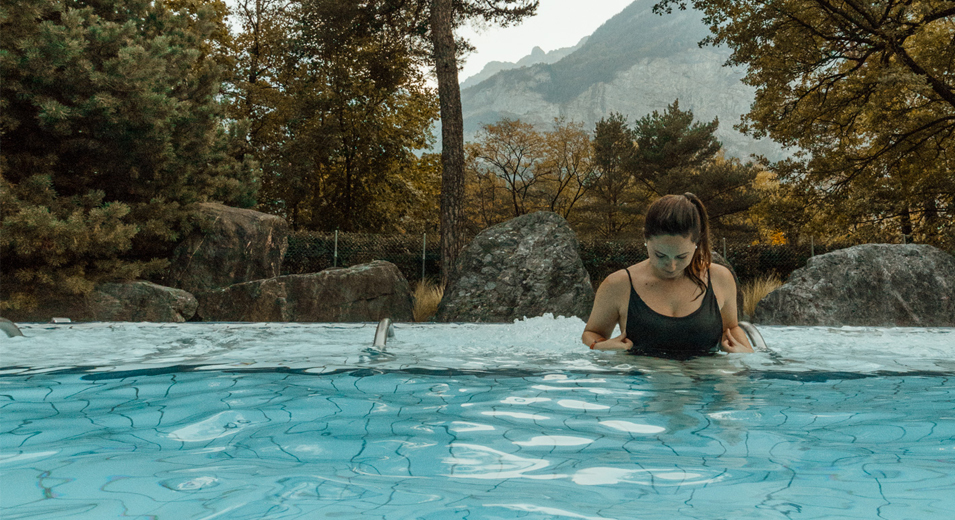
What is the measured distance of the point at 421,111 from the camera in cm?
2486

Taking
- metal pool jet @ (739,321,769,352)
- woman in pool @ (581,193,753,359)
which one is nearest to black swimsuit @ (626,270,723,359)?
woman in pool @ (581,193,753,359)

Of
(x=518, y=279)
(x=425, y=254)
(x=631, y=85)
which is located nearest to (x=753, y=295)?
(x=518, y=279)

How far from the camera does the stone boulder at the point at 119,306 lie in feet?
31.3

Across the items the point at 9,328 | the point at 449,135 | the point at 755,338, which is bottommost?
the point at 755,338

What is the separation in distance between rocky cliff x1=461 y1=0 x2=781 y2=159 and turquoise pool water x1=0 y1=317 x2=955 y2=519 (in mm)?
122034

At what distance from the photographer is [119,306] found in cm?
965

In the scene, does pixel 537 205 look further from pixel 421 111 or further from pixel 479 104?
pixel 479 104

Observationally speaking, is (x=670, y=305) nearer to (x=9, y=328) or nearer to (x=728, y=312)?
(x=728, y=312)

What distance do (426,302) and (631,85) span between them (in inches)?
5114

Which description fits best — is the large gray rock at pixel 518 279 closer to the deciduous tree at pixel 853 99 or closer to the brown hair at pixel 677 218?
the brown hair at pixel 677 218

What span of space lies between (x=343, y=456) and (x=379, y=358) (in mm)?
2222

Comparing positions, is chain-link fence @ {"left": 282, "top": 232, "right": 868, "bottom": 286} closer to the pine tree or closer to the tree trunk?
the tree trunk

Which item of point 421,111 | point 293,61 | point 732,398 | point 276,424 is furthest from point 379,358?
point 421,111

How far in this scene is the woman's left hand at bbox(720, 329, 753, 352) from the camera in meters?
3.95
